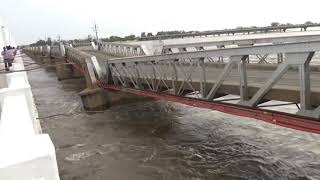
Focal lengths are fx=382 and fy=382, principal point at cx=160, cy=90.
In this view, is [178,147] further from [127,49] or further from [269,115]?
[127,49]

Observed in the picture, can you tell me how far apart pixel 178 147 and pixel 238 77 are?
11.9ft

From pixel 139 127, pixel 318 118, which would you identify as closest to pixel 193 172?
pixel 318 118

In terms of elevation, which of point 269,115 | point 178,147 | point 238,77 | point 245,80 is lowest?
point 178,147

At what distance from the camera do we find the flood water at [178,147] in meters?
11.7

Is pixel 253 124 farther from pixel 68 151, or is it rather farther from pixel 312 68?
pixel 68 151

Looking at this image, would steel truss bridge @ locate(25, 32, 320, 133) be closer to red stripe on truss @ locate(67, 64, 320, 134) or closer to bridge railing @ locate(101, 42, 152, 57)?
red stripe on truss @ locate(67, 64, 320, 134)

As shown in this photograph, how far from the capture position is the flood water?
38.3 feet

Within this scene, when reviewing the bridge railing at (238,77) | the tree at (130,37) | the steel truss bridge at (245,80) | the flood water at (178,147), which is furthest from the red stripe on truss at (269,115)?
the tree at (130,37)

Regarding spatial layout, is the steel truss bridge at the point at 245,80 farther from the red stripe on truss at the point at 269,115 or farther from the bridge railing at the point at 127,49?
Answer: the bridge railing at the point at 127,49

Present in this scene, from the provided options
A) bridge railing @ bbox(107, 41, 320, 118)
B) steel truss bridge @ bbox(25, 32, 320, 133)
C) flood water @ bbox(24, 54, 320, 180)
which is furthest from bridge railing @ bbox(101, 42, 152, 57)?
bridge railing @ bbox(107, 41, 320, 118)

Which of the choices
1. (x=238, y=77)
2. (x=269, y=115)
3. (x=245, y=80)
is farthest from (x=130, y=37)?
(x=269, y=115)

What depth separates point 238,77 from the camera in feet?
42.5

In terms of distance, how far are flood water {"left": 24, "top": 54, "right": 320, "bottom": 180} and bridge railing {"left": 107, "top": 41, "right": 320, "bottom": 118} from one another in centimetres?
207

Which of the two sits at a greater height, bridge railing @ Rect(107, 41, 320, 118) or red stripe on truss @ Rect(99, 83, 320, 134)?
bridge railing @ Rect(107, 41, 320, 118)
